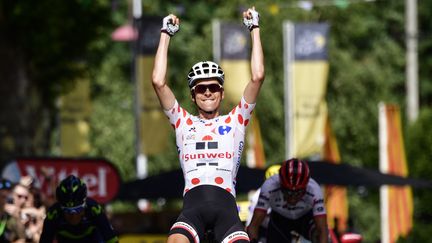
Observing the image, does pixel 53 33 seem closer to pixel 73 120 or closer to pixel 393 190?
pixel 73 120

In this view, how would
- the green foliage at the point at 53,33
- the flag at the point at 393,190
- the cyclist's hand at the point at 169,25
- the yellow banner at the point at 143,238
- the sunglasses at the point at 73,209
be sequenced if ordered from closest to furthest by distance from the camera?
1. the cyclist's hand at the point at 169,25
2. the sunglasses at the point at 73,209
3. the yellow banner at the point at 143,238
4. the green foliage at the point at 53,33
5. the flag at the point at 393,190

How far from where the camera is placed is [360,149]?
45656mm

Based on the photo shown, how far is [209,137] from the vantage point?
11.2 m

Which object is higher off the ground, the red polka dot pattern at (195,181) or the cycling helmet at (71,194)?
the red polka dot pattern at (195,181)

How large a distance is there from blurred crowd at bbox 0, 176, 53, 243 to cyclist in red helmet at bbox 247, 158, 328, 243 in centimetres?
281

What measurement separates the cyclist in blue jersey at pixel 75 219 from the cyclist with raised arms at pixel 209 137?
1788 millimetres

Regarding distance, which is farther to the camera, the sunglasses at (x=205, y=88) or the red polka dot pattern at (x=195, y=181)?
the sunglasses at (x=205, y=88)

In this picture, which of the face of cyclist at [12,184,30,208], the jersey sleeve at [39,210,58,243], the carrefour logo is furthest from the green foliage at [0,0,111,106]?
the carrefour logo

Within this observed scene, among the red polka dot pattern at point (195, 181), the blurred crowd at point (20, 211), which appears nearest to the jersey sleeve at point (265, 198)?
the red polka dot pattern at point (195, 181)

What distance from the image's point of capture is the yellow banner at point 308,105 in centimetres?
3472

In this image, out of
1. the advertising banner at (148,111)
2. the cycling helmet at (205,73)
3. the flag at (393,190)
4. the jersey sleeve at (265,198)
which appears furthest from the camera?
the advertising banner at (148,111)

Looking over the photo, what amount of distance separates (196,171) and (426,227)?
82.7ft

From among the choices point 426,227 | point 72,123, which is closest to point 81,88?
point 72,123

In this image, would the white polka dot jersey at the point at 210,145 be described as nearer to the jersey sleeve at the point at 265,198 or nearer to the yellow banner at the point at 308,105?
the jersey sleeve at the point at 265,198
